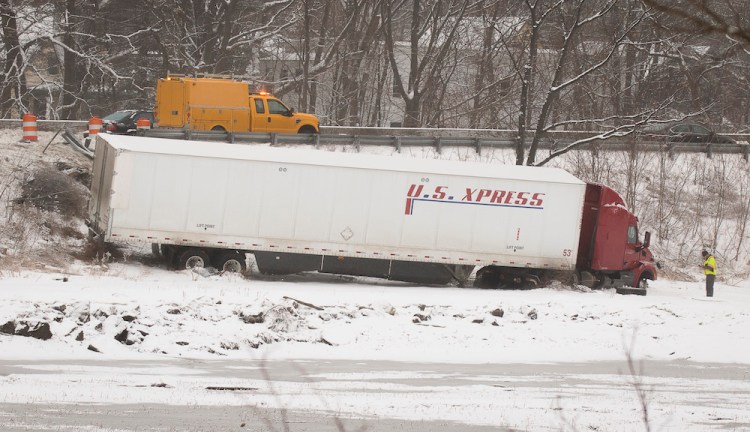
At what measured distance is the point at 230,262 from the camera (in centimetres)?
2617

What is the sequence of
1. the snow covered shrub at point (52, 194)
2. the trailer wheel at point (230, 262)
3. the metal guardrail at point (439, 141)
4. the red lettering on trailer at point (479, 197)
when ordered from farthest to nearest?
the metal guardrail at point (439, 141) < the snow covered shrub at point (52, 194) < the red lettering on trailer at point (479, 197) < the trailer wheel at point (230, 262)

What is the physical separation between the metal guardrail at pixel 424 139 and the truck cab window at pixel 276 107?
1371mm

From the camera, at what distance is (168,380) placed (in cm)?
1461

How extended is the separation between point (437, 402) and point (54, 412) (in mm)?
4790

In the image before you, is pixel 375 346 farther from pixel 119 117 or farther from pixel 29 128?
pixel 119 117

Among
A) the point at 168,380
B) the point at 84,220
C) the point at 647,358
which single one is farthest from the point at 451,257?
the point at 168,380

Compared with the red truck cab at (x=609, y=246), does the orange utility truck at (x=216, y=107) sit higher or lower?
higher

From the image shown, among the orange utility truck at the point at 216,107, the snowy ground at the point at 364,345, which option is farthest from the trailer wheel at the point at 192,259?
the orange utility truck at the point at 216,107

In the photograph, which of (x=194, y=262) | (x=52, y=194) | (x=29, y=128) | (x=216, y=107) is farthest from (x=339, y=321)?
(x=216, y=107)

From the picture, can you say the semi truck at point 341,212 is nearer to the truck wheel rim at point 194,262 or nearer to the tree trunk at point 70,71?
the truck wheel rim at point 194,262

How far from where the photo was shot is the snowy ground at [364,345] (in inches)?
521

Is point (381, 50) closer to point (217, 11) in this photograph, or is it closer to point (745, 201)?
point (217, 11)

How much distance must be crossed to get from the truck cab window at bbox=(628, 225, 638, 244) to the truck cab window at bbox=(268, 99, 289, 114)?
1372cm

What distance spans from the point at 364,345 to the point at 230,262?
7498 mm
